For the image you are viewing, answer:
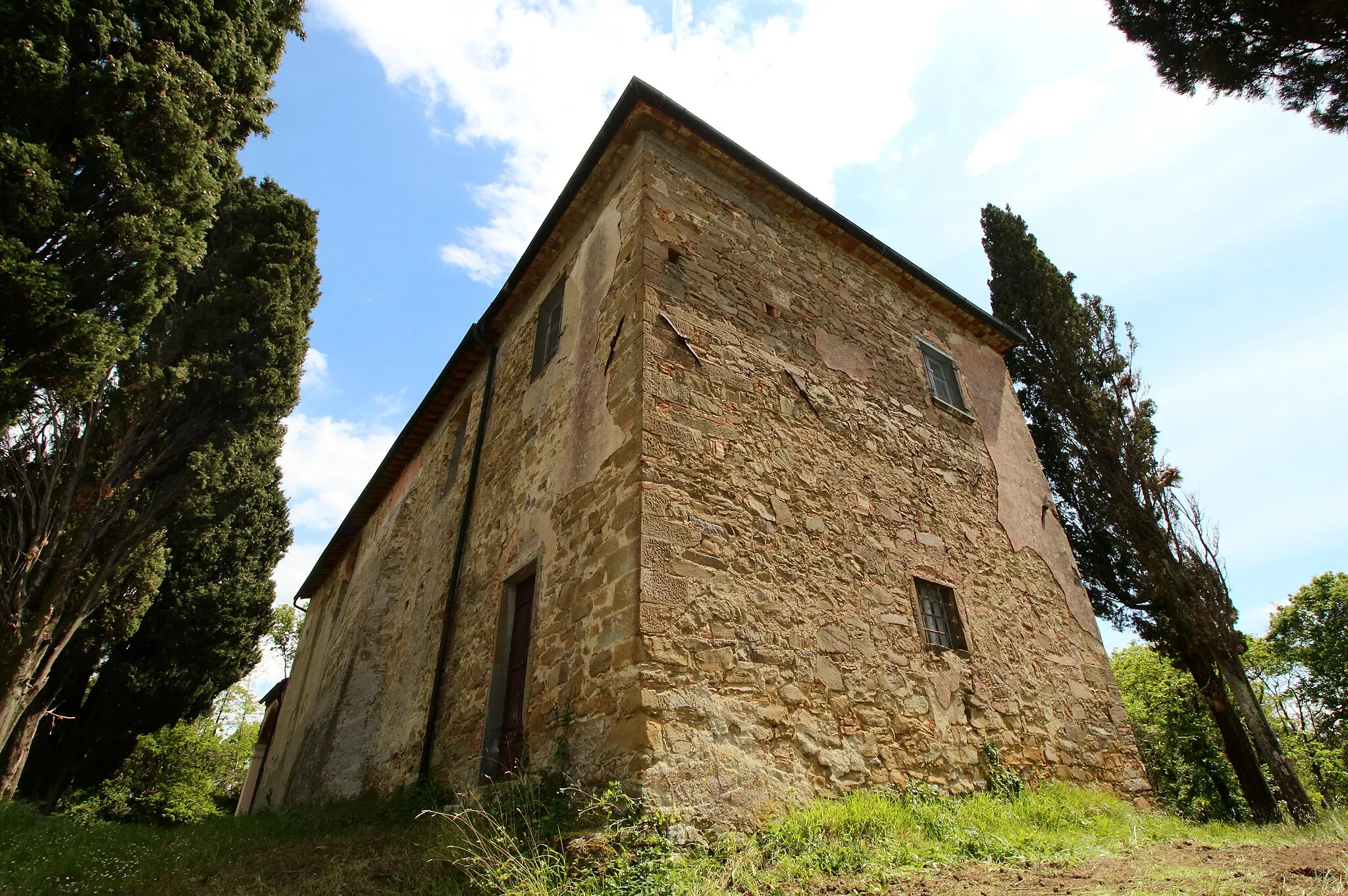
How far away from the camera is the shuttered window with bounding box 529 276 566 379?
8.07 meters

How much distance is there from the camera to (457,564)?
822 cm

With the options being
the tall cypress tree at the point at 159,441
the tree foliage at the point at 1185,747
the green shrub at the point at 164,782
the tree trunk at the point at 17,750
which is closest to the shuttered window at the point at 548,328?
the tall cypress tree at the point at 159,441

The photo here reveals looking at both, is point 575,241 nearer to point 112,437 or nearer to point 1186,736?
point 112,437

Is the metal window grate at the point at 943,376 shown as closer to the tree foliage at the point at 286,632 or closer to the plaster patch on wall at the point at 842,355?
the plaster patch on wall at the point at 842,355

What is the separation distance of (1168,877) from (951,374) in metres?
6.69

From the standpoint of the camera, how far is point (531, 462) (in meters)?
7.28

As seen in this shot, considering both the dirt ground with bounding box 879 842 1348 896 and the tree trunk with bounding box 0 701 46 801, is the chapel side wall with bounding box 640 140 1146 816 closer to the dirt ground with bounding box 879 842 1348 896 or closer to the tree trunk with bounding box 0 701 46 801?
the dirt ground with bounding box 879 842 1348 896

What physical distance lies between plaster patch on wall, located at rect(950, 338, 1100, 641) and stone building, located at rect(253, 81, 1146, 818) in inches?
2.0

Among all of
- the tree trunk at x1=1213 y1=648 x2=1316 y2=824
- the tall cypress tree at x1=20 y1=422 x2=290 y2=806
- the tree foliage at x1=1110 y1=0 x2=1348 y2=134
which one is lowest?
the tree trunk at x1=1213 y1=648 x2=1316 y2=824

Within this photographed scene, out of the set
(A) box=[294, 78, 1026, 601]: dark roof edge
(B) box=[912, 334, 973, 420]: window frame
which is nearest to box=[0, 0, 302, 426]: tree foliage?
(A) box=[294, 78, 1026, 601]: dark roof edge

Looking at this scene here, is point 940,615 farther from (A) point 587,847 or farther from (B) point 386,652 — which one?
(B) point 386,652

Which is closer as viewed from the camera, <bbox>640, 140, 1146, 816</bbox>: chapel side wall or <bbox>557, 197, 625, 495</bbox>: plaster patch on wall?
<bbox>640, 140, 1146, 816</bbox>: chapel side wall

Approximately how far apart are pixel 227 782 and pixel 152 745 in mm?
11026

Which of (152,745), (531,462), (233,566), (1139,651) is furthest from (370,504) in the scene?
(1139,651)
